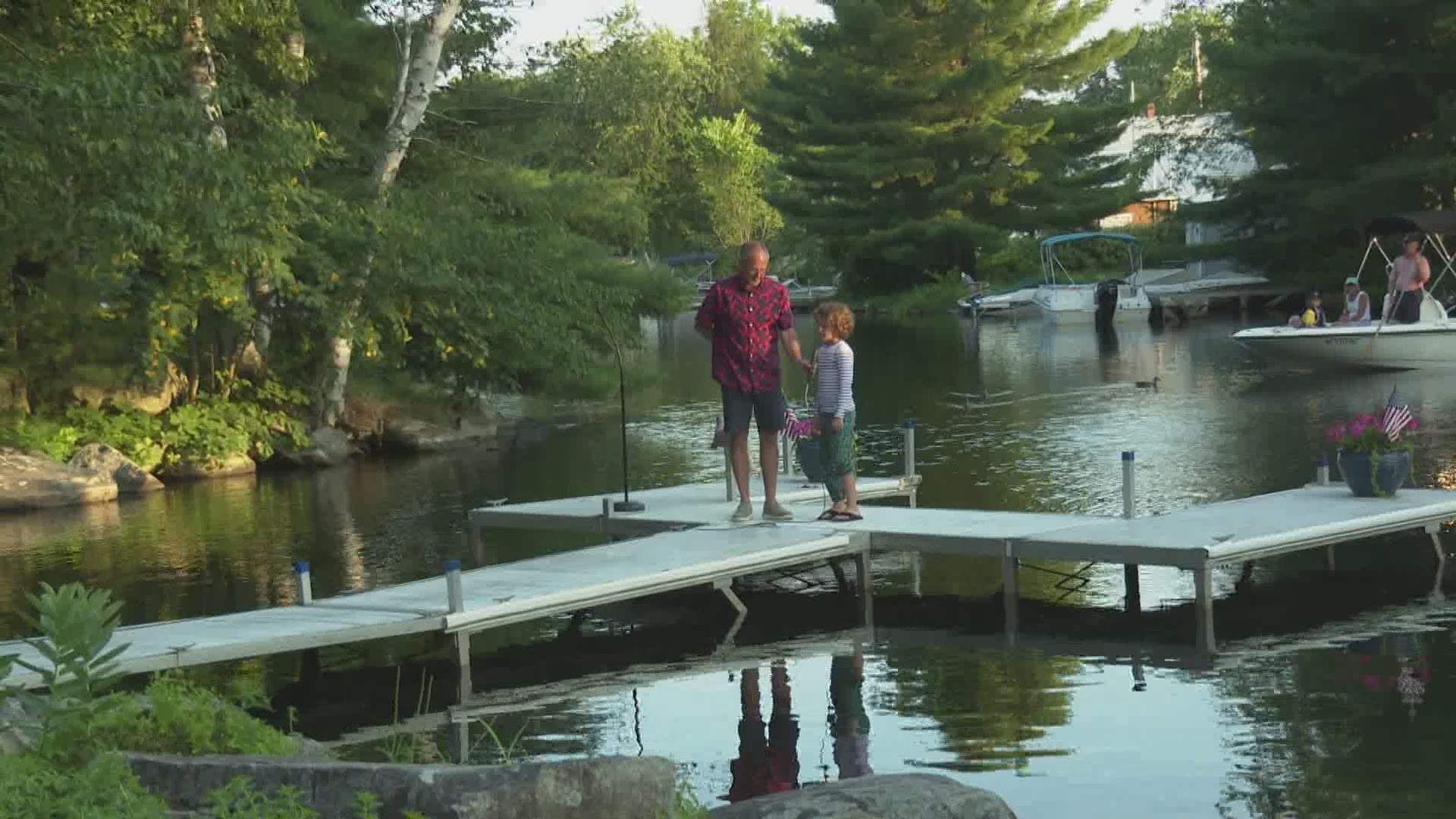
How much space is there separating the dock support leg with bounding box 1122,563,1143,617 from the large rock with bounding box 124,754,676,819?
7.34 m

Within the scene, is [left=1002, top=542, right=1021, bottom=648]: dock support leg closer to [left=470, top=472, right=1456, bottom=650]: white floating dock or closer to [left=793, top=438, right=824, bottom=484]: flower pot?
[left=470, top=472, right=1456, bottom=650]: white floating dock

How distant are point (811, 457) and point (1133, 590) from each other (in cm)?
314

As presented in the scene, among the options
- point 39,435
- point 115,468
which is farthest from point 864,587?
point 39,435

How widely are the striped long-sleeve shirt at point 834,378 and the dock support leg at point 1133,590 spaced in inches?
84.0

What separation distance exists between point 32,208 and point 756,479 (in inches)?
312

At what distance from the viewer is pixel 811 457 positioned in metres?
16.0

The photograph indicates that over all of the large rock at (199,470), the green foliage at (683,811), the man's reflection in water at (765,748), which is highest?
the large rock at (199,470)

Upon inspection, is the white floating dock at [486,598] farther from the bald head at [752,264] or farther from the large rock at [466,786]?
the large rock at [466,786]

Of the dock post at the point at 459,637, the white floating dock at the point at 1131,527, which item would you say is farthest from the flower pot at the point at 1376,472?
the dock post at the point at 459,637

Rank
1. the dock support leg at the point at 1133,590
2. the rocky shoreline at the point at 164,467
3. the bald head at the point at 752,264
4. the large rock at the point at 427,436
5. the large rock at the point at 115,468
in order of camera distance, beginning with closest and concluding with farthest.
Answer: the dock support leg at the point at 1133,590 < the bald head at the point at 752,264 < the rocky shoreline at the point at 164,467 < the large rock at the point at 115,468 < the large rock at the point at 427,436

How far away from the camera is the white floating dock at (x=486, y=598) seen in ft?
36.4

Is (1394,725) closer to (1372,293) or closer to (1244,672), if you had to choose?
(1244,672)

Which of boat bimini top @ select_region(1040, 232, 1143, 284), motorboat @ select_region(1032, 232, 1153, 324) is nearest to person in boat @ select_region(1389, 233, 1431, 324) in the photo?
motorboat @ select_region(1032, 232, 1153, 324)

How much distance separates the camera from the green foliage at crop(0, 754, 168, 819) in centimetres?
630
